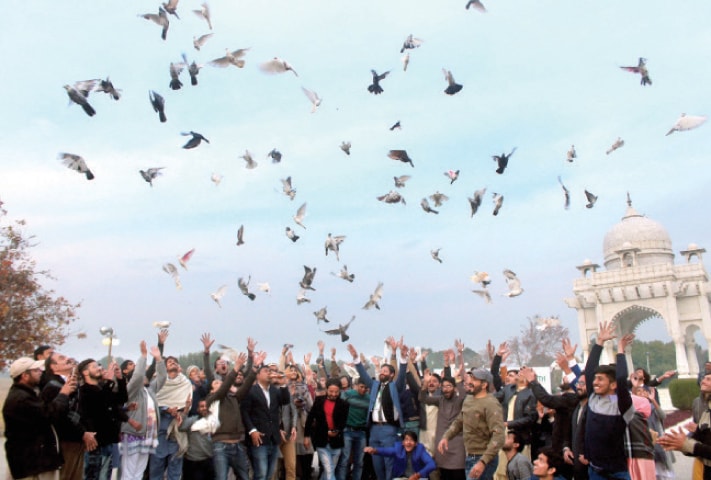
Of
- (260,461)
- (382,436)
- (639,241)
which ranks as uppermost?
(639,241)

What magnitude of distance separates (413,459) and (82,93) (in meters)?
7.67

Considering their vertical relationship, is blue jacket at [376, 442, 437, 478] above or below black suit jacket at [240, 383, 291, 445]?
below

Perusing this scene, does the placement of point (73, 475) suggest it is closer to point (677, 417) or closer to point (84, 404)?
point (84, 404)

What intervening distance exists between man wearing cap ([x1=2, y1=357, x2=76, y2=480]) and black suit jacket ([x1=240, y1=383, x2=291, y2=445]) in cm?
295

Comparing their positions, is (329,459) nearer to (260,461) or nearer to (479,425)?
(260,461)

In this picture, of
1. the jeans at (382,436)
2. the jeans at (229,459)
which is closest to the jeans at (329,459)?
the jeans at (382,436)

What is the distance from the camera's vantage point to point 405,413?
9.81m

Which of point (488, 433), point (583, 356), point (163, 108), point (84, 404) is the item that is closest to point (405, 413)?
point (488, 433)

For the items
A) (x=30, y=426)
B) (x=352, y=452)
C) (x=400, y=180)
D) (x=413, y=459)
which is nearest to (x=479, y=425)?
(x=413, y=459)

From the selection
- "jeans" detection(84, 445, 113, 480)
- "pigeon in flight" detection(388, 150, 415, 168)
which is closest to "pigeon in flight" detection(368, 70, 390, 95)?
"pigeon in flight" detection(388, 150, 415, 168)

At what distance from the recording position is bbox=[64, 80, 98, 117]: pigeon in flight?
388 inches

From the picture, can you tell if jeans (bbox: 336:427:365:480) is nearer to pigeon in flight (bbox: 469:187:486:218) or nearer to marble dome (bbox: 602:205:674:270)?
pigeon in flight (bbox: 469:187:486:218)

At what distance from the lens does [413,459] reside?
8.61 m

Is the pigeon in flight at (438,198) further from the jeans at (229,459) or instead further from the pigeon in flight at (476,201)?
the jeans at (229,459)
